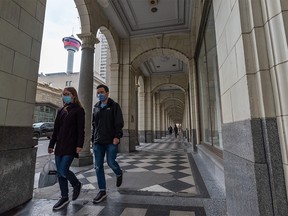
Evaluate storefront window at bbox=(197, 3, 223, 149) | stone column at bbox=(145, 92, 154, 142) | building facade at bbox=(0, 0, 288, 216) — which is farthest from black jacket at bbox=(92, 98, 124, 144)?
stone column at bbox=(145, 92, 154, 142)

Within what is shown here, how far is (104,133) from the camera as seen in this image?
7.92 feet

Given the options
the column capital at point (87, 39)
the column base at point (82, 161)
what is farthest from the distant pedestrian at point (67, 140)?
the column capital at point (87, 39)

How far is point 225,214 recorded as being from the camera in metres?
1.89

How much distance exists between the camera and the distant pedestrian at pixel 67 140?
2121 millimetres

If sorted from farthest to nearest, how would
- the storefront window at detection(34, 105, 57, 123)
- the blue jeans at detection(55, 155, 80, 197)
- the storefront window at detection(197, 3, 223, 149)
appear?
the storefront window at detection(34, 105, 57, 123), the storefront window at detection(197, 3, 223, 149), the blue jeans at detection(55, 155, 80, 197)

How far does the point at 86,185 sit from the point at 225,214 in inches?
86.2

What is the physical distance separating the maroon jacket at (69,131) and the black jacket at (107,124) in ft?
0.88

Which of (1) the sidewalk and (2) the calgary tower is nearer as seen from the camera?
(1) the sidewalk

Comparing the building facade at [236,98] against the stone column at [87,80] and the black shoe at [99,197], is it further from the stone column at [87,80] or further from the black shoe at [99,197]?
the black shoe at [99,197]

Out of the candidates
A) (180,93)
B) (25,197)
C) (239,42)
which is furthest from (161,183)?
(180,93)

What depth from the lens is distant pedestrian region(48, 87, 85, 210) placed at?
2121mm

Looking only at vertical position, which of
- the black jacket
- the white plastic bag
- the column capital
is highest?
the column capital

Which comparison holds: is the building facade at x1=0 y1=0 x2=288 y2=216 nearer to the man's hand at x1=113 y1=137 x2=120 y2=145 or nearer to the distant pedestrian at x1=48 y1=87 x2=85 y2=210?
the distant pedestrian at x1=48 y1=87 x2=85 y2=210

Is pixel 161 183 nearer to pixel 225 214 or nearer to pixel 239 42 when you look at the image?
pixel 225 214
